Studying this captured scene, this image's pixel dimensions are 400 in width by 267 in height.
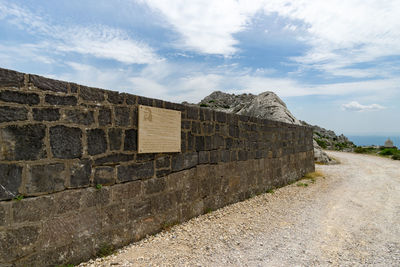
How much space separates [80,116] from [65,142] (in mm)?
364

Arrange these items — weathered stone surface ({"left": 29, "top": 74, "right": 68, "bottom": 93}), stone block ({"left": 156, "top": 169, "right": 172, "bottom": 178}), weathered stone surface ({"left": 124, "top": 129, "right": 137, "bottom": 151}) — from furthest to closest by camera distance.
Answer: stone block ({"left": 156, "top": 169, "right": 172, "bottom": 178}), weathered stone surface ({"left": 124, "top": 129, "right": 137, "bottom": 151}), weathered stone surface ({"left": 29, "top": 74, "right": 68, "bottom": 93})

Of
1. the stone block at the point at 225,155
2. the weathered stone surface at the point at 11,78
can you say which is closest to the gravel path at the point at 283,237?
the stone block at the point at 225,155

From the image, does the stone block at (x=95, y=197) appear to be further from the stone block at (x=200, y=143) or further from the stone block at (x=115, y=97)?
the stone block at (x=200, y=143)

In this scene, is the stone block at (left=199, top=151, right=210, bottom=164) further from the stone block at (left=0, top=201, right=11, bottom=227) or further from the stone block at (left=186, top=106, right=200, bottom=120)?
the stone block at (left=0, top=201, right=11, bottom=227)

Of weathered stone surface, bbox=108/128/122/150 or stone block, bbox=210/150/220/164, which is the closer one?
weathered stone surface, bbox=108/128/122/150

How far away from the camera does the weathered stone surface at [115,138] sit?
3535 mm

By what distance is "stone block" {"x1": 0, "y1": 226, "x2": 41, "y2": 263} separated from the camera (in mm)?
2610

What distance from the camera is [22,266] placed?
2732mm

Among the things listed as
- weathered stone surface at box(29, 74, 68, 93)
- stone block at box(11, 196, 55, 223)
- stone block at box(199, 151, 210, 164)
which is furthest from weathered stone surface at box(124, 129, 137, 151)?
stone block at box(199, 151, 210, 164)

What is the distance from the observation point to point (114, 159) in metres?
3.58

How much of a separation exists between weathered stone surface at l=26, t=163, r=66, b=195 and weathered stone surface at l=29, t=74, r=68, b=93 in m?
0.87

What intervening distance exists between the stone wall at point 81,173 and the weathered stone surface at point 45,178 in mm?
10

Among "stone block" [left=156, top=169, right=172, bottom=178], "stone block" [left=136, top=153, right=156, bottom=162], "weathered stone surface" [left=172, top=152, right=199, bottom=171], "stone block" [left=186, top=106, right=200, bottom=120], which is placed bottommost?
"stone block" [left=156, top=169, right=172, bottom=178]

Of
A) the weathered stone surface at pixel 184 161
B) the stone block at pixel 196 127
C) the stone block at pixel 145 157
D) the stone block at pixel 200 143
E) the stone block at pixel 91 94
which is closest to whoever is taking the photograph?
the stone block at pixel 91 94
